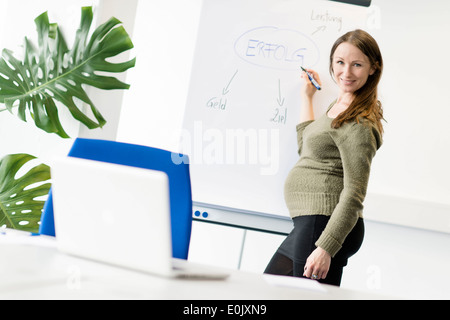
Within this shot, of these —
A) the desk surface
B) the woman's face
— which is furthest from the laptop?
the woman's face

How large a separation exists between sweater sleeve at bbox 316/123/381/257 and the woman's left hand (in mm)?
28

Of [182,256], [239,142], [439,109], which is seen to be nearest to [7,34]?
[239,142]

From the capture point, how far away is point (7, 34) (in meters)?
2.76

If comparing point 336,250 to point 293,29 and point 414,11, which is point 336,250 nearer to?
point 293,29

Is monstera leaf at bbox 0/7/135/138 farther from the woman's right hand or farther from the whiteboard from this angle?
the woman's right hand

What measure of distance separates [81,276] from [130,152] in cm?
79

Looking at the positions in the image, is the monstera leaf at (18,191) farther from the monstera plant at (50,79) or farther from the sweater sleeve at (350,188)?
the sweater sleeve at (350,188)

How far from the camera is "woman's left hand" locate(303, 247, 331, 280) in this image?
1.97 metres

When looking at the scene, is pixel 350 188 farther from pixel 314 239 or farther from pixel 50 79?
pixel 50 79

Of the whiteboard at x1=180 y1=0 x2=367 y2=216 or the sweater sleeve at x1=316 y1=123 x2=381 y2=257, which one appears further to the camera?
the whiteboard at x1=180 y1=0 x2=367 y2=216
